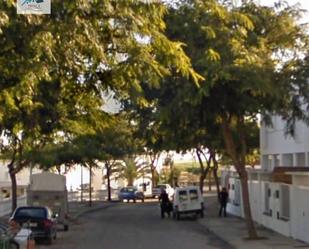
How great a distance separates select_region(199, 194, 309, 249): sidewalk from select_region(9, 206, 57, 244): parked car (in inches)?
268

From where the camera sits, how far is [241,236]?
36.2 meters

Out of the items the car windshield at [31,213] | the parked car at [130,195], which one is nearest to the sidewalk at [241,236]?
the car windshield at [31,213]

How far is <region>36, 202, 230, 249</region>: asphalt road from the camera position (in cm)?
3253

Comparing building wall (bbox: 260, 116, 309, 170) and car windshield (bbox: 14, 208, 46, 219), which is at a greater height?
building wall (bbox: 260, 116, 309, 170)

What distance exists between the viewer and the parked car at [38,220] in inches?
1314

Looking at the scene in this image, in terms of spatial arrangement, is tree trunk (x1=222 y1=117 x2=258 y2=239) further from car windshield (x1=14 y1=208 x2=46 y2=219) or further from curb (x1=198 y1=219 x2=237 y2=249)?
car windshield (x1=14 y1=208 x2=46 y2=219)

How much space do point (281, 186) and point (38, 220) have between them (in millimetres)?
9750

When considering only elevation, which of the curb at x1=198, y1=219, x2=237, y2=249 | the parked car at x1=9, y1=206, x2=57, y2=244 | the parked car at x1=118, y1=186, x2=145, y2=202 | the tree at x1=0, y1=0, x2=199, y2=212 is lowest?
the curb at x1=198, y1=219, x2=237, y2=249

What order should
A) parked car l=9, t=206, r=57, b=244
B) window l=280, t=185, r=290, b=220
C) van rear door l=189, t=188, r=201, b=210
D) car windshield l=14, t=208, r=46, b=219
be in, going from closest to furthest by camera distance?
parked car l=9, t=206, r=57, b=244
car windshield l=14, t=208, r=46, b=219
window l=280, t=185, r=290, b=220
van rear door l=189, t=188, r=201, b=210

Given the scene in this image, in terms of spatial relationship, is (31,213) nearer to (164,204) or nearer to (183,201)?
(183,201)

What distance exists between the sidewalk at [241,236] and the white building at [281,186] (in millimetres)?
428

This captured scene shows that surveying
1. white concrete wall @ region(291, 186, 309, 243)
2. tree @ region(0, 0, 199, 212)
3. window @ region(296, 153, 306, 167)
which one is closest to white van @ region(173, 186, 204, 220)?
window @ region(296, 153, 306, 167)

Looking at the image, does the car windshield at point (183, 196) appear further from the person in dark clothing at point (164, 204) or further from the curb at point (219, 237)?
the curb at point (219, 237)

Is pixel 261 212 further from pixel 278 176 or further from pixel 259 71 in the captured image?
pixel 259 71
